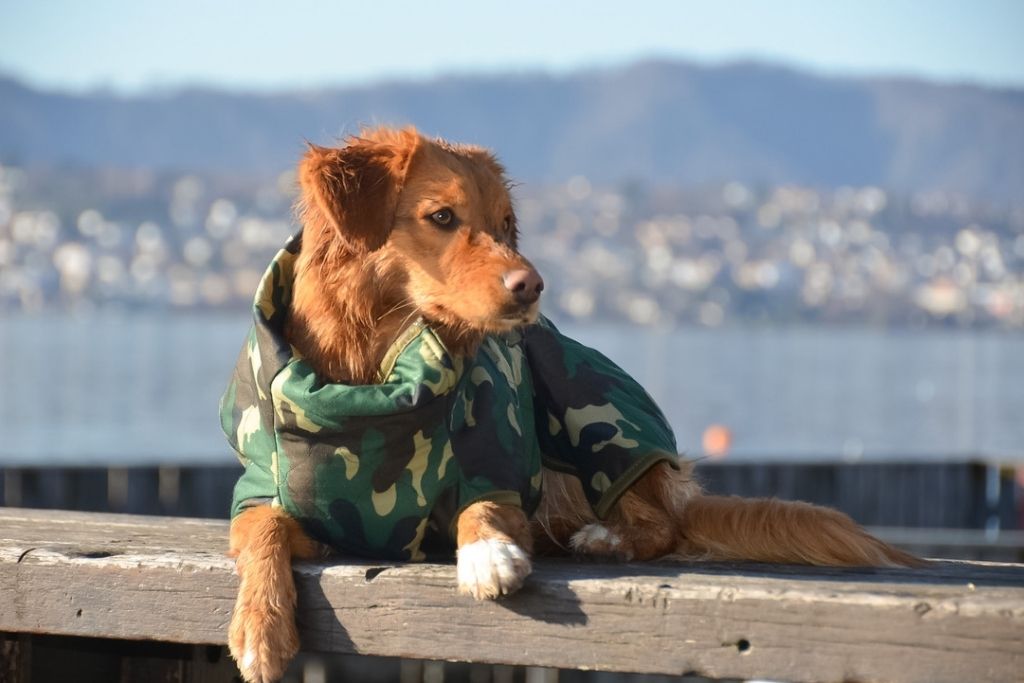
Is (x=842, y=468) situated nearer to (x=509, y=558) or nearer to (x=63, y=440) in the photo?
(x=509, y=558)

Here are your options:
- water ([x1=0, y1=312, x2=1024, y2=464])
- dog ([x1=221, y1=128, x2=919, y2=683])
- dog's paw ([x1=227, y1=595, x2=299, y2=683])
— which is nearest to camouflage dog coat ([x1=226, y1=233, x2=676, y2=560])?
dog ([x1=221, y1=128, x2=919, y2=683])

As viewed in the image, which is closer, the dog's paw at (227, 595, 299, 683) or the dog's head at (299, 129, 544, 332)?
the dog's paw at (227, 595, 299, 683)

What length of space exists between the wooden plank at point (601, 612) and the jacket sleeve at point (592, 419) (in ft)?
1.34

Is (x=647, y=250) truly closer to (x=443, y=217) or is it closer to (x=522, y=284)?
(x=443, y=217)

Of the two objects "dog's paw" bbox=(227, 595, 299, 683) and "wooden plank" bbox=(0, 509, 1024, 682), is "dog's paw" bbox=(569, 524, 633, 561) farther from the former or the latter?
"dog's paw" bbox=(227, 595, 299, 683)

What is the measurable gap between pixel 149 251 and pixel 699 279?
203 ft

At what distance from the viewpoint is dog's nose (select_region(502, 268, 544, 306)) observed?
3.80 meters

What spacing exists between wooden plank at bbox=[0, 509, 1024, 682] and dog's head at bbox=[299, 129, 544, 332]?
0.75 metres

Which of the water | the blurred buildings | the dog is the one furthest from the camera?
the blurred buildings

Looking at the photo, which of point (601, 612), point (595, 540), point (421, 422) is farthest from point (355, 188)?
point (601, 612)

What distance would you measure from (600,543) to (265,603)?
3.47ft

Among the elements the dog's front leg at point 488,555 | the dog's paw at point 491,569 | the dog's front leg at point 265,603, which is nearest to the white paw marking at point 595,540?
the dog's front leg at point 488,555

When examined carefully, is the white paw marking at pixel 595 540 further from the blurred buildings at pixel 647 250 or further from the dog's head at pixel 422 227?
the blurred buildings at pixel 647 250

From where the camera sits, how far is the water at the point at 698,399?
5362 centimetres
